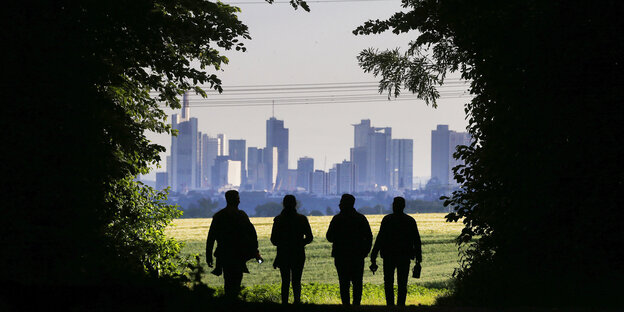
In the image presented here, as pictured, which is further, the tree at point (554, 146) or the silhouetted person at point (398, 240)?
the silhouetted person at point (398, 240)

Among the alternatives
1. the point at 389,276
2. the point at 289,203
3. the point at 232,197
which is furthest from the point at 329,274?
the point at 232,197

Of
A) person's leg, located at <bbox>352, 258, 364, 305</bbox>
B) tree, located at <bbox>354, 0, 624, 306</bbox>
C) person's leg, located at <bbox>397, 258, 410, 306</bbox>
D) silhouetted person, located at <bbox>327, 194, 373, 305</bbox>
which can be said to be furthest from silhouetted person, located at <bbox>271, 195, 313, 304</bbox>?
tree, located at <bbox>354, 0, 624, 306</bbox>

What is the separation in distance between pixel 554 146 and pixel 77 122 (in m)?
7.32

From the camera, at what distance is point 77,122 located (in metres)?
10.6

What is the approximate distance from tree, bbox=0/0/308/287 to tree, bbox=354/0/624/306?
4726 millimetres

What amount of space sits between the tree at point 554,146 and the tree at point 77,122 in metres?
4.73

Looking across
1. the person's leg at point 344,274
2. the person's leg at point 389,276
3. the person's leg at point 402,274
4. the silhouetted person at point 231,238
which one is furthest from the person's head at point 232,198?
the person's leg at point 402,274

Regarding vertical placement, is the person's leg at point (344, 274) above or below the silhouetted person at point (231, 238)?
below

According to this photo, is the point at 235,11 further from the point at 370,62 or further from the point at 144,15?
the point at 370,62

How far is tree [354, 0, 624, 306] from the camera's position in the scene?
1043 cm

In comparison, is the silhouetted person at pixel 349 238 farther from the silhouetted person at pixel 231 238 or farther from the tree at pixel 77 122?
the tree at pixel 77 122

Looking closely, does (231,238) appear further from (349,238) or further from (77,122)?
(77,122)

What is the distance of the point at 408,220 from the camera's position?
1133 cm

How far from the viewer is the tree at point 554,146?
10.4m
